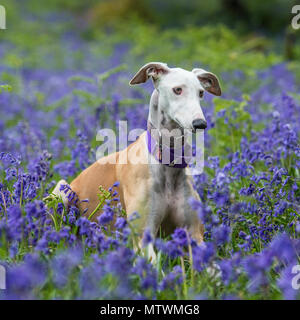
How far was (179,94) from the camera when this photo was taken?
3.43 meters

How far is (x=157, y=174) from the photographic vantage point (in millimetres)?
3615

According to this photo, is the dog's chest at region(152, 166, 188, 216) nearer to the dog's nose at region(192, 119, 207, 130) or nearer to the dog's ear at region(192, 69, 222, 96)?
the dog's nose at region(192, 119, 207, 130)

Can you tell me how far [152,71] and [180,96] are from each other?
42 centimetres

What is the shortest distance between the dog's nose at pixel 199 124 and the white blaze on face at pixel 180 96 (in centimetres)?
6

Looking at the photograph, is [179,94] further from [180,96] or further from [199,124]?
[199,124]

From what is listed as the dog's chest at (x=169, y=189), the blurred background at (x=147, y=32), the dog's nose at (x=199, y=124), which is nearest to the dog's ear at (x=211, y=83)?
Answer: the dog's chest at (x=169, y=189)

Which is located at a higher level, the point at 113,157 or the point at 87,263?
the point at 113,157

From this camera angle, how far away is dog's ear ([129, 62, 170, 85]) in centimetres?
364

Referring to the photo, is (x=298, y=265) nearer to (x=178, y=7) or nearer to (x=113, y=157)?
(x=113, y=157)

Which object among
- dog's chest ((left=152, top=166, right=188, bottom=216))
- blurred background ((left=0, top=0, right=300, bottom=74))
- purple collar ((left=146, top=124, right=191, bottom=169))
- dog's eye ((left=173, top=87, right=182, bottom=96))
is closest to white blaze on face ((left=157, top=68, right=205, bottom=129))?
dog's eye ((left=173, top=87, right=182, bottom=96))

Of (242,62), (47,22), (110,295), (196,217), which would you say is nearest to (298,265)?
(196,217)
